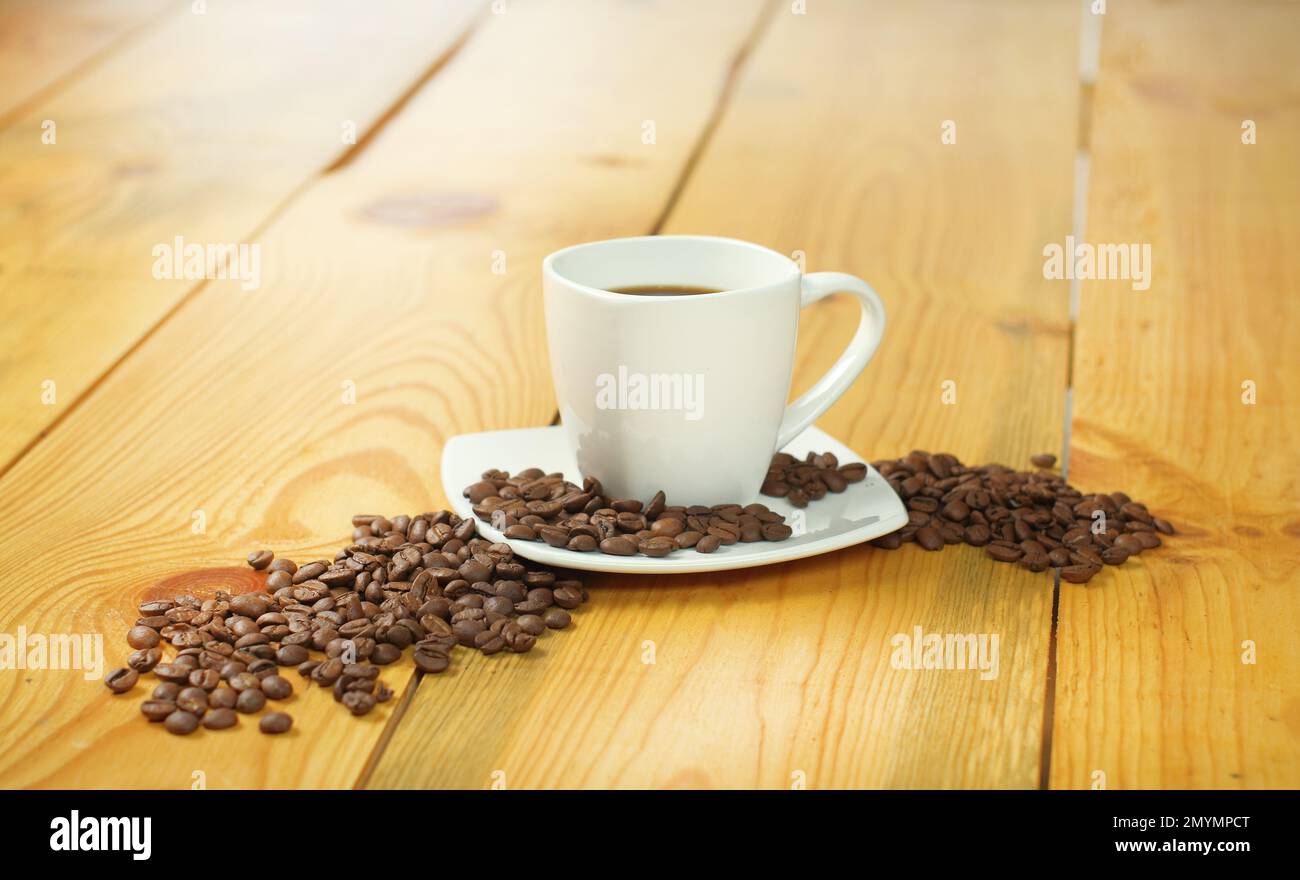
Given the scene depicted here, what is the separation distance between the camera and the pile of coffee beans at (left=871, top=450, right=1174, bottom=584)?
1063mm

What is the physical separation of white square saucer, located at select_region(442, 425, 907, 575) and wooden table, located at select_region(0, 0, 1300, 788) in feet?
0.10

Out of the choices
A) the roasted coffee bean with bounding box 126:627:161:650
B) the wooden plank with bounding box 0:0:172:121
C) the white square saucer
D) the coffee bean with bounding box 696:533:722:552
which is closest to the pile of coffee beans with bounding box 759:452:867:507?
the white square saucer

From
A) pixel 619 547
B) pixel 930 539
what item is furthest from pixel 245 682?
pixel 930 539

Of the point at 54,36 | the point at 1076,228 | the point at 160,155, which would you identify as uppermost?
the point at 54,36

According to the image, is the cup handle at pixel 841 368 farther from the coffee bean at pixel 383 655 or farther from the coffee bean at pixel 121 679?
the coffee bean at pixel 121 679

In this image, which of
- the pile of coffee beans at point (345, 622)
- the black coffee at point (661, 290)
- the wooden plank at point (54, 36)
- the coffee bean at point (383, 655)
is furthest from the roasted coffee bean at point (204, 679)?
the wooden plank at point (54, 36)

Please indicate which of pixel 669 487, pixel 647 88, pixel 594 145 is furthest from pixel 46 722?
pixel 647 88

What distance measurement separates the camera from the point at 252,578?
3.46ft

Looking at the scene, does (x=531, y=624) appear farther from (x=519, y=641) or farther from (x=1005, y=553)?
(x=1005, y=553)

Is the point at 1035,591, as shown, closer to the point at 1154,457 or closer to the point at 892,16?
the point at 1154,457

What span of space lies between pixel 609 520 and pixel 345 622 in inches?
8.2

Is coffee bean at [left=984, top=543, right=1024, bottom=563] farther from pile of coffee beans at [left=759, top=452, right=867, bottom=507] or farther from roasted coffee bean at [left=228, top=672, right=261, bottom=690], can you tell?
roasted coffee bean at [left=228, top=672, right=261, bottom=690]

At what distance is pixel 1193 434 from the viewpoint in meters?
1.32
